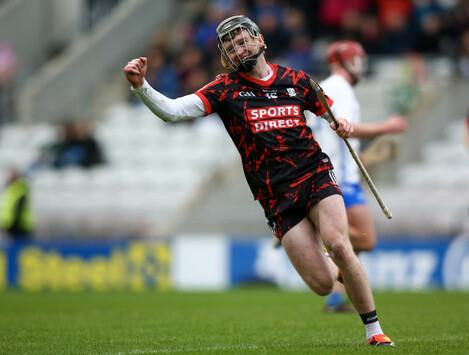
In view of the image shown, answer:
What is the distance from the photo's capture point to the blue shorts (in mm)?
9344

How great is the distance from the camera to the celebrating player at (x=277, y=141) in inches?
269

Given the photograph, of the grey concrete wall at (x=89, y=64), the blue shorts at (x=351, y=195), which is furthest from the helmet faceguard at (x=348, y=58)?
the grey concrete wall at (x=89, y=64)

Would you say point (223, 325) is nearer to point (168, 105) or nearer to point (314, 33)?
point (168, 105)

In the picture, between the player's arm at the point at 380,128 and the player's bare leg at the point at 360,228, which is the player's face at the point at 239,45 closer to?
the player's arm at the point at 380,128

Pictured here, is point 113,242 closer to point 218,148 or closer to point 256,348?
point 218,148

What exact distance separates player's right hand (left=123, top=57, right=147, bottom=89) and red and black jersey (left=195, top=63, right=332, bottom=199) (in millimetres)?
559

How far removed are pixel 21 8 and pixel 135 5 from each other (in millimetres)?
3193

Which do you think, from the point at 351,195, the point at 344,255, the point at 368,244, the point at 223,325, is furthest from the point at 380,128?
the point at 223,325

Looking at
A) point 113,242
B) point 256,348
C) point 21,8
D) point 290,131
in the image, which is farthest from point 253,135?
point 21,8

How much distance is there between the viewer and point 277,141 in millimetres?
6859

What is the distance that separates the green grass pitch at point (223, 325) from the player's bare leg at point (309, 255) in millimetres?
491

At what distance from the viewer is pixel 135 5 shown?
984 inches

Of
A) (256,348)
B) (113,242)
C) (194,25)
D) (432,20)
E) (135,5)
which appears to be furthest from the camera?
(135,5)

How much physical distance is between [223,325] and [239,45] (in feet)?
9.93
